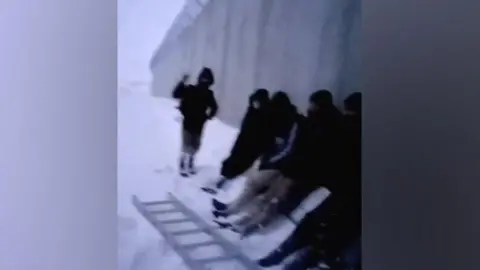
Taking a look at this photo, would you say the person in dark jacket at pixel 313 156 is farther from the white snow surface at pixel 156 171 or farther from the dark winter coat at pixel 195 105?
the dark winter coat at pixel 195 105

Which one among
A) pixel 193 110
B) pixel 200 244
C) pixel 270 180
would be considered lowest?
pixel 200 244

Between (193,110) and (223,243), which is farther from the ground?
(193,110)

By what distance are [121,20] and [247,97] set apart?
0.24m

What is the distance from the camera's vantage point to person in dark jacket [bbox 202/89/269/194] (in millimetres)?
1061

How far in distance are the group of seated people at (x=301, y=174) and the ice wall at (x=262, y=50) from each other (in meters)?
0.02
